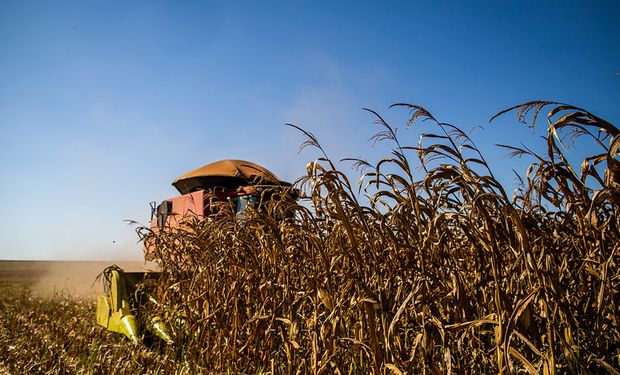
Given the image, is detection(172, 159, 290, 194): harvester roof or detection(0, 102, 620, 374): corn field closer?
detection(0, 102, 620, 374): corn field

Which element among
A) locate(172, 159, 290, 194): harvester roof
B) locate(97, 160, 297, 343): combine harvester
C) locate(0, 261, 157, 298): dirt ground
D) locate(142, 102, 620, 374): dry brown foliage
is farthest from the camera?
locate(0, 261, 157, 298): dirt ground

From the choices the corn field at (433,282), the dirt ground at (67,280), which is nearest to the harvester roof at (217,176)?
the dirt ground at (67,280)

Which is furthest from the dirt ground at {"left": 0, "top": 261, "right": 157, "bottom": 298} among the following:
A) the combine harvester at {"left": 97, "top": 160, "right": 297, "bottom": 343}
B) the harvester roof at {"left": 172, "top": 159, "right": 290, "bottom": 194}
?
the harvester roof at {"left": 172, "top": 159, "right": 290, "bottom": 194}

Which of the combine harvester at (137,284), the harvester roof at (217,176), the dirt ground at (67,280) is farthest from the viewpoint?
the dirt ground at (67,280)

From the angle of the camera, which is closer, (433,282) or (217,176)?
(433,282)

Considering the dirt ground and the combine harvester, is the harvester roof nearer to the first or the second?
the combine harvester

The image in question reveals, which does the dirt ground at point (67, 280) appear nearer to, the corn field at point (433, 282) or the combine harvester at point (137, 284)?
the combine harvester at point (137, 284)

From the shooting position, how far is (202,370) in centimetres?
301

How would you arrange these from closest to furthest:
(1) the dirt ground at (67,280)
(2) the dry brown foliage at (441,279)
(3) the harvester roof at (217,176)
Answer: (2) the dry brown foliage at (441,279) < (3) the harvester roof at (217,176) < (1) the dirt ground at (67,280)

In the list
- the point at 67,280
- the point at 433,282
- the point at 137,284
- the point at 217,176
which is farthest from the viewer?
the point at 67,280

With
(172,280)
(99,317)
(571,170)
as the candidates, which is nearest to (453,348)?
(571,170)

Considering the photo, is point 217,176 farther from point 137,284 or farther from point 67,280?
point 67,280

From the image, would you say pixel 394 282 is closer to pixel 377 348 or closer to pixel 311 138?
pixel 377 348

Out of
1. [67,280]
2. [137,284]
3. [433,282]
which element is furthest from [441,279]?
[67,280]
